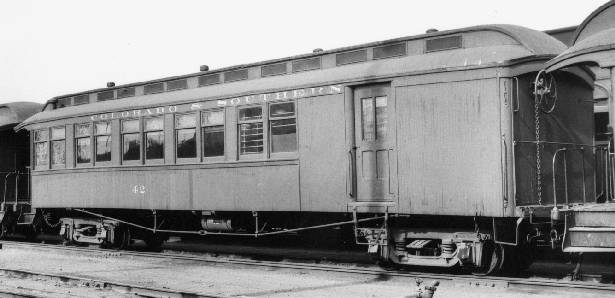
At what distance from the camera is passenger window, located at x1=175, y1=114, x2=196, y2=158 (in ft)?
42.2

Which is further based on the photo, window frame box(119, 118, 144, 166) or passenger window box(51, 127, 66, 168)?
passenger window box(51, 127, 66, 168)

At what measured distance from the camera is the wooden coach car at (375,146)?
9344mm

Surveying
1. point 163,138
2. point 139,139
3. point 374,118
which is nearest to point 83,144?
point 139,139

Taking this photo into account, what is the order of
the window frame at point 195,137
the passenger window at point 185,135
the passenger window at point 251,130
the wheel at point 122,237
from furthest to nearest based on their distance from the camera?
1. the wheel at point 122,237
2. the passenger window at point 185,135
3. the window frame at point 195,137
4. the passenger window at point 251,130

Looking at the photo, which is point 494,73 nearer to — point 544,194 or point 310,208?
point 544,194

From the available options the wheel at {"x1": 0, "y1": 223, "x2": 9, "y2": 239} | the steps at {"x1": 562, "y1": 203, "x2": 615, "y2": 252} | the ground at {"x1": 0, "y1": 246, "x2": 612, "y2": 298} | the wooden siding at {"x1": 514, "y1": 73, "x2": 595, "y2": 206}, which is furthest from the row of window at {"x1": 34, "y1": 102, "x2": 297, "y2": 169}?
the steps at {"x1": 562, "y1": 203, "x2": 615, "y2": 252}

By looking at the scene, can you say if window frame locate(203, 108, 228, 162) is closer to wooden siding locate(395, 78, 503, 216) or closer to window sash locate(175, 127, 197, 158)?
window sash locate(175, 127, 197, 158)

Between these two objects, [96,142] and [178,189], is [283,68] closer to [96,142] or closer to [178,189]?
[178,189]

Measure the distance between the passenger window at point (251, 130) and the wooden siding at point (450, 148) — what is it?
2696mm

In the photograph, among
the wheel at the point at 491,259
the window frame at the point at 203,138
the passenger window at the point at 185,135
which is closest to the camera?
the wheel at the point at 491,259

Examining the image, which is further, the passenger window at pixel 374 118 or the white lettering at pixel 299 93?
the white lettering at pixel 299 93

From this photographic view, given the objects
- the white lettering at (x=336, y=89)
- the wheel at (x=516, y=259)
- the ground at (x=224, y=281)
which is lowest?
the ground at (x=224, y=281)

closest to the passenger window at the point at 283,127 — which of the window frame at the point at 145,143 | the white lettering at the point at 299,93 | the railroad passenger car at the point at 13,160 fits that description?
the white lettering at the point at 299,93

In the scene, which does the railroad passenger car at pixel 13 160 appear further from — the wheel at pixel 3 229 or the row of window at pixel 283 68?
the row of window at pixel 283 68
